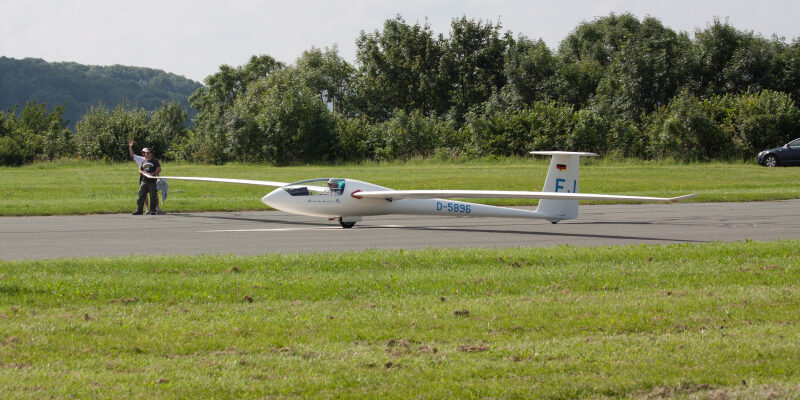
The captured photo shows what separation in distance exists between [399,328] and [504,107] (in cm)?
Result: 5553

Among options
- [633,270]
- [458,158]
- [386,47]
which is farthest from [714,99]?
[633,270]

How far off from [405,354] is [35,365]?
10.2 feet

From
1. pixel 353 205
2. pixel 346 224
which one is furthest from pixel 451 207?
pixel 346 224

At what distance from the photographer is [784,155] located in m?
41.8

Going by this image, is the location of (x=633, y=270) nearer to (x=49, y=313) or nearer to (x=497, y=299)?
(x=497, y=299)

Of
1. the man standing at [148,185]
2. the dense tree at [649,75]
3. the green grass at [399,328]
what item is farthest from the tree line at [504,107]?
the green grass at [399,328]

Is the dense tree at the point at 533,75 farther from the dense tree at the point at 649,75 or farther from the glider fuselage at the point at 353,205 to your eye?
the glider fuselage at the point at 353,205

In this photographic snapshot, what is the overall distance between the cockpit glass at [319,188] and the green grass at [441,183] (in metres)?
5.40

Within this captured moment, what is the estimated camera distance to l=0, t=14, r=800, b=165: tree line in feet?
152

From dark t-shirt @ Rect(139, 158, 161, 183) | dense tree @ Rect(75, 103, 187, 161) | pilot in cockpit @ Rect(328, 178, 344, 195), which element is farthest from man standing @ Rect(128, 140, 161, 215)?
dense tree @ Rect(75, 103, 187, 161)

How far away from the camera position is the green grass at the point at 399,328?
229 inches

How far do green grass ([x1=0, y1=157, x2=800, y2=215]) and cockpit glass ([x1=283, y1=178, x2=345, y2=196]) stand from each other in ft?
17.7

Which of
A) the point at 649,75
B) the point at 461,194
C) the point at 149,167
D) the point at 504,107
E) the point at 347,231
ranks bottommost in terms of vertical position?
the point at 347,231

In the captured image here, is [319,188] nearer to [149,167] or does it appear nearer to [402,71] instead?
[149,167]
